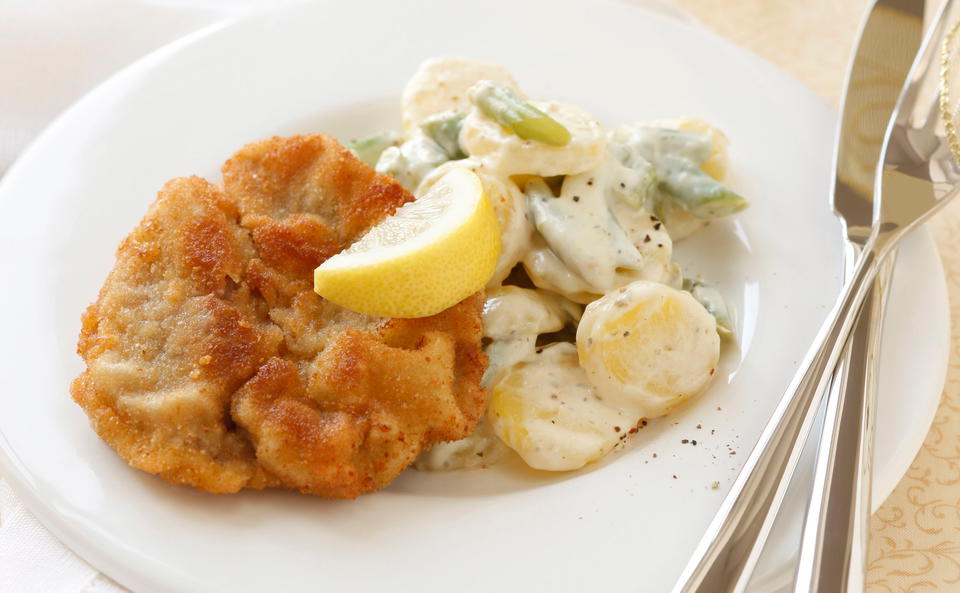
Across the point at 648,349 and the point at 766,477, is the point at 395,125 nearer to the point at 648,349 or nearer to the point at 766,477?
the point at 648,349

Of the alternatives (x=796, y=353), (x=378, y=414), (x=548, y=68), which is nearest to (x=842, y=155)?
(x=796, y=353)

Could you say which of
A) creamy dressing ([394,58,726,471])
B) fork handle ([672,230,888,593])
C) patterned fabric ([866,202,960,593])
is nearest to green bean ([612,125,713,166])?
creamy dressing ([394,58,726,471])

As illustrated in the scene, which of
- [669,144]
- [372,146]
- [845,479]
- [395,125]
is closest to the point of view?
[845,479]

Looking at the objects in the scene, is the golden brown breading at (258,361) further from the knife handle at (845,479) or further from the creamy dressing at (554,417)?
the knife handle at (845,479)

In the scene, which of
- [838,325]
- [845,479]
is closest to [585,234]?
[838,325]

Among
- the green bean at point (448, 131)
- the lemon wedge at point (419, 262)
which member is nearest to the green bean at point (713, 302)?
the lemon wedge at point (419, 262)
